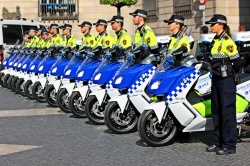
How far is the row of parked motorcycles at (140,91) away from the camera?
7250mm

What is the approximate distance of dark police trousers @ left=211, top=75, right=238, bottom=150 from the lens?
271 inches

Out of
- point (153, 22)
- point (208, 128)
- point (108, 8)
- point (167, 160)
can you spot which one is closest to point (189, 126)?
point (208, 128)

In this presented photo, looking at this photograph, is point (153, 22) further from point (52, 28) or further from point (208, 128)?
point (208, 128)

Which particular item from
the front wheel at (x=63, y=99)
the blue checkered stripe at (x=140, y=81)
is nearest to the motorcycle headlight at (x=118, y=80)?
the blue checkered stripe at (x=140, y=81)

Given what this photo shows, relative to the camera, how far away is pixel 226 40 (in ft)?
22.5

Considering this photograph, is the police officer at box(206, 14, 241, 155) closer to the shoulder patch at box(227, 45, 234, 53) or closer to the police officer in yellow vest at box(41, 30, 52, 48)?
the shoulder patch at box(227, 45, 234, 53)

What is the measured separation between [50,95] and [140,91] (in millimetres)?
3761

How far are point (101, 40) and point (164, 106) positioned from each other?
12.1 ft

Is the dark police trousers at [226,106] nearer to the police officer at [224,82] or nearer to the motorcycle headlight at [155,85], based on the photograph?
the police officer at [224,82]

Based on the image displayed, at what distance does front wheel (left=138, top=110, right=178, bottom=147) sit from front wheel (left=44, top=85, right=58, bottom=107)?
4.41m

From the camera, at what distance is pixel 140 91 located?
26.7 feet

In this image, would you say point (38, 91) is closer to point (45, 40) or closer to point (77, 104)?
point (45, 40)

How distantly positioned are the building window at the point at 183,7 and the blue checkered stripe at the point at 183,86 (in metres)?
17.3

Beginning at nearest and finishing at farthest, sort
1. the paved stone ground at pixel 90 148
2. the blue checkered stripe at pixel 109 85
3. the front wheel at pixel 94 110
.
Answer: the paved stone ground at pixel 90 148, the blue checkered stripe at pixel 109 85, the front wheel at pixel 94 110
